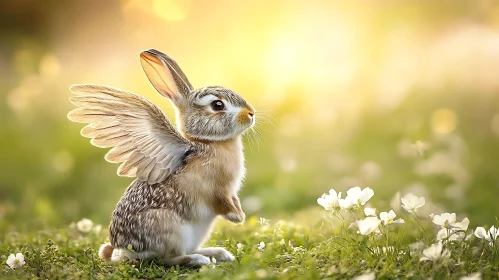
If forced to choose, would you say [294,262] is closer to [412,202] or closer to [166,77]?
[412,202]

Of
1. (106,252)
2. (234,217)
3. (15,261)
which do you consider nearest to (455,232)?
(234,217)

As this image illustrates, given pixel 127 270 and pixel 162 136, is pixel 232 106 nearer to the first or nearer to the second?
pixel 162 136

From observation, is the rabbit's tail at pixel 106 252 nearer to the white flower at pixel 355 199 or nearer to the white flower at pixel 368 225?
the white flower at pixel 355 199

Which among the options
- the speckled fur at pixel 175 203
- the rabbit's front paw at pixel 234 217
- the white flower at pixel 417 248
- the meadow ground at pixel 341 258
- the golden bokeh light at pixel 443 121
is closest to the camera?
the meadow ground at pixel 341 258

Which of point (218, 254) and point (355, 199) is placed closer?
point (355, 199)

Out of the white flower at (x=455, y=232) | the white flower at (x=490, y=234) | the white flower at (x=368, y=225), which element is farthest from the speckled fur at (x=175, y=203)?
the white flower at (x=490, y=234)

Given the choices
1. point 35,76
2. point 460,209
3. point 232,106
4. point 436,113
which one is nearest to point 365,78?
point 436,113
